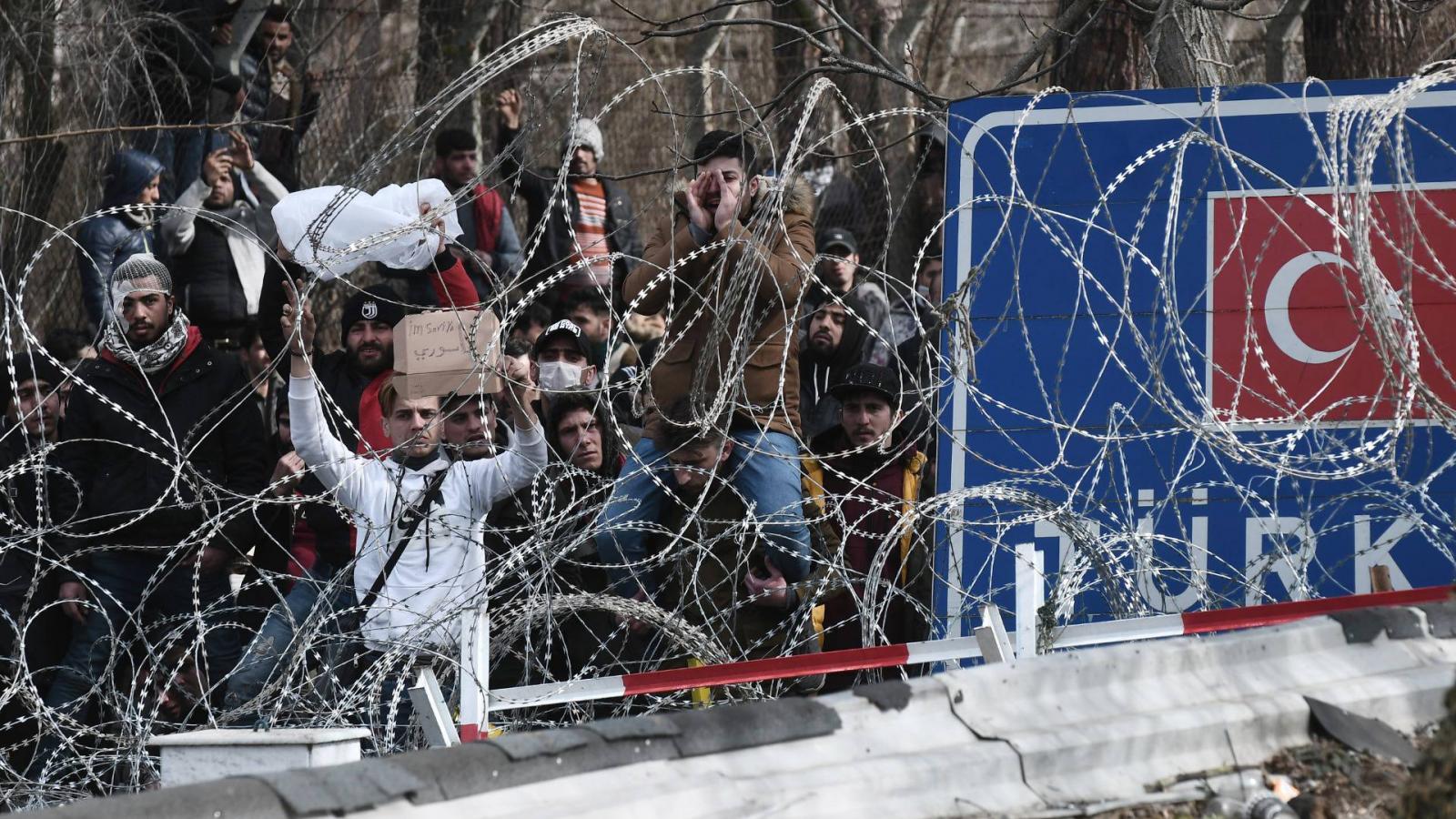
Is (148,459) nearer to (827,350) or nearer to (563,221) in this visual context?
(563,221)

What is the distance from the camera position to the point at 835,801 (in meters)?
2.72

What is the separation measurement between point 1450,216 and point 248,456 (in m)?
4.03

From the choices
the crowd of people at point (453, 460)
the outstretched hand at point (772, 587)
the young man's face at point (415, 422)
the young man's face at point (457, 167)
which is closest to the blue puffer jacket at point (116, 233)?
the crowd of people at point (453, 460)

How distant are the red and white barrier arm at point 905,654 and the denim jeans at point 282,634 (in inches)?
35.2

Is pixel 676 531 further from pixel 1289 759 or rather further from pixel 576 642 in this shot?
pixel 1289 759

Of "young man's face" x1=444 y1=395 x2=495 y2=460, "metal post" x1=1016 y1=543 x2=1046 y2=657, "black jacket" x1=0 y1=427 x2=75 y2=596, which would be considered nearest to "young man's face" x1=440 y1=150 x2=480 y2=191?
"black jacket" x1=0 y1=427 x2=75 y2=596

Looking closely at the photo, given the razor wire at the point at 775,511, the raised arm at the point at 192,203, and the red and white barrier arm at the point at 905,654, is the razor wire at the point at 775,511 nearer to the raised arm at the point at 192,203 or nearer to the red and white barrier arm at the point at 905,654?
the red and white barrier arm at the point at 905,654

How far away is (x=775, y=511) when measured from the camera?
17.0ft

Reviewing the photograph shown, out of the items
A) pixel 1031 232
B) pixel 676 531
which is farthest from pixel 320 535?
pixel 1031 232

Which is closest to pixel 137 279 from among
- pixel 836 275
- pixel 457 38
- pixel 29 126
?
pixel 836 275

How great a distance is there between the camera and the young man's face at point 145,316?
20.5 ft

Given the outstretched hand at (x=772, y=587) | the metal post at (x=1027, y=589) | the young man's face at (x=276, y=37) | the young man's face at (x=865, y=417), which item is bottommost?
the outstretched hand at (x=772, y=587)

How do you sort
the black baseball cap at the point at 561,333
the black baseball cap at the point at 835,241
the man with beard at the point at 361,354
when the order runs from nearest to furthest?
the black baseball cap at the point at 561,333, the man with beard at the point at 361,354, the black baseball cap at the point at 835,241

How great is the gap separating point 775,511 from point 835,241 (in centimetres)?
343
